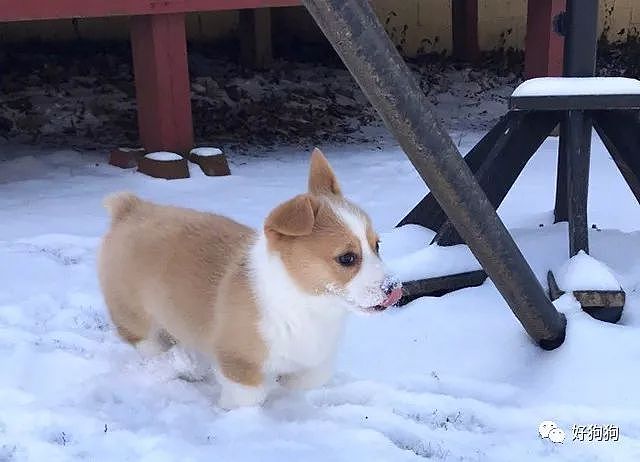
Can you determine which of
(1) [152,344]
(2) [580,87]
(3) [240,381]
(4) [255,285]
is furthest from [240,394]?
(2) [580,87]

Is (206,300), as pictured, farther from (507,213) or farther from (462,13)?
(462,13)

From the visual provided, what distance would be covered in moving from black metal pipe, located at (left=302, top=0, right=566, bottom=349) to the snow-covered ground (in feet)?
0.80

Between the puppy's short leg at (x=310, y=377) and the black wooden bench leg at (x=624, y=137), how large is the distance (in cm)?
170

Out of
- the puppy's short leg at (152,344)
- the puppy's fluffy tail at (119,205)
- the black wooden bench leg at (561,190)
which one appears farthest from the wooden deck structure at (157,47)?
the puppy's short leg at (152,344)

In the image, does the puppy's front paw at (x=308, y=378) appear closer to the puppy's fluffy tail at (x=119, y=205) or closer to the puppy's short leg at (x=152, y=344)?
the puppy's short leg at (x=152, y=344)

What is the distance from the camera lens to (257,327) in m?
2.40

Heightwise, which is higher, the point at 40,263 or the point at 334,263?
the point at 334,263

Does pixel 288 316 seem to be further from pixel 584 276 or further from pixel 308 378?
pixel 584 276

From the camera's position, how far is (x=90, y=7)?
5.23 metres

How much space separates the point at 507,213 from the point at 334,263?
2533 millimetres

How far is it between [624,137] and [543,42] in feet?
12.1

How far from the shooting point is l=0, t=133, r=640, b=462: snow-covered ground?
2318 millimetres

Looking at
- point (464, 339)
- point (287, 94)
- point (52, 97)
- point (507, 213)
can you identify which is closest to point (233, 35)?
point (287, 94)

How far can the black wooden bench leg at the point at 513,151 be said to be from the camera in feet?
11.5
